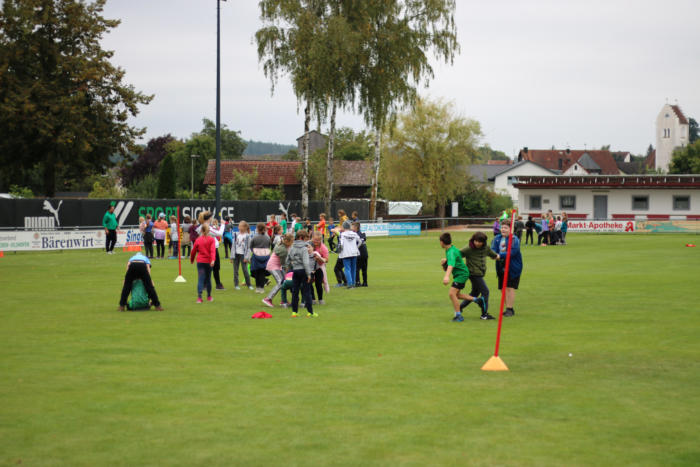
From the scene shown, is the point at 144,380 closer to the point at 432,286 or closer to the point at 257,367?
the point at 257,367

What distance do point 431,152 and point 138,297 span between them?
5396cm

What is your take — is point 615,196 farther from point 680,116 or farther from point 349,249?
point 680,116

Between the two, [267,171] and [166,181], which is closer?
[166,181]

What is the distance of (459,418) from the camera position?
710cm

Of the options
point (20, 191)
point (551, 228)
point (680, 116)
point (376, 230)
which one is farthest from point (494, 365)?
point (680, 116)

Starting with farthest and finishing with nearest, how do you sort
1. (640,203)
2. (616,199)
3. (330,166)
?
1. (616,199)
2. (640,203)
3. (330,166)

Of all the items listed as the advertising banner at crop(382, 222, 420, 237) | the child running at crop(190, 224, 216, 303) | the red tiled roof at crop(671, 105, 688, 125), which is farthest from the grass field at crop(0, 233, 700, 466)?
the red tiled roof at crop(671, 105, 688, 125)

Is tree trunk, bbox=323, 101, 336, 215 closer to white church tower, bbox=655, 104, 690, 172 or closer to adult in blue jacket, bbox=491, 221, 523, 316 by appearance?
adult in blue jacket, bbox=491, 221, 523, 316

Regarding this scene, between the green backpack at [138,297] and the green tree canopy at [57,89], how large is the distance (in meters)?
32.0

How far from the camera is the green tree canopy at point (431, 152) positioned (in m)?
67.2

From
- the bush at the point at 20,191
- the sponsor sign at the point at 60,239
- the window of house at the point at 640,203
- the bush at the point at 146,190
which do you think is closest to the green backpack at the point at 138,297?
the sponsor sign at the point at 60,239

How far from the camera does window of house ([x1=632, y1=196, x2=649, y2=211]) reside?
63500 mm

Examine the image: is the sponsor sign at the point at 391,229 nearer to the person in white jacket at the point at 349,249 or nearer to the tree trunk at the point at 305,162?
the tree trunk at the point at 305,162

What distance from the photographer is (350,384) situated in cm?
849
